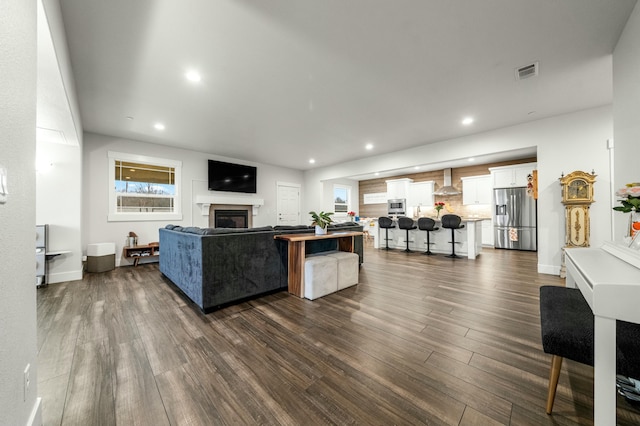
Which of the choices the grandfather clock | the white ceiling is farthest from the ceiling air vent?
the grandfather clock

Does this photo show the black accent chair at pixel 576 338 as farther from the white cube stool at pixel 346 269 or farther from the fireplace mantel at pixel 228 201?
the fireplace mantel at pixel 228 201

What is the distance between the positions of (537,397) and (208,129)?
5.29 metres

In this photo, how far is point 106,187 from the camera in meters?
4.80

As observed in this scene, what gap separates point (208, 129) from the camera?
4.53 metres

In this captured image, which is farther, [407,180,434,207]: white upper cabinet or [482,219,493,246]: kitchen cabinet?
[407,180,434,207]: white upper cabinet

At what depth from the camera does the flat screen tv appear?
6.24 metres

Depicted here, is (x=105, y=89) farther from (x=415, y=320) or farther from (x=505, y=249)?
(x=505, y=249)

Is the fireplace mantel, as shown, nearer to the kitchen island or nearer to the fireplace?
the fireplace

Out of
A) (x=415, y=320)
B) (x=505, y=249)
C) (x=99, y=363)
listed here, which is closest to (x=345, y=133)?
(x=415, y=320)

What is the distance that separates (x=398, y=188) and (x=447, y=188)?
160 cm

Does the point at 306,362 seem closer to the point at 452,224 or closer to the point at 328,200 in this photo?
the point at 452,224

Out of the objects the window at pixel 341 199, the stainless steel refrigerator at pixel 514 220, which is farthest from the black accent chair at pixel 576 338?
the window at pixel 341 199

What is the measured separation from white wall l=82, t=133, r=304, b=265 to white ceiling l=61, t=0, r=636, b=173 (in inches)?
20.3

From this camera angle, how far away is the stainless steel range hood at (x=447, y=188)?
23.4ft
